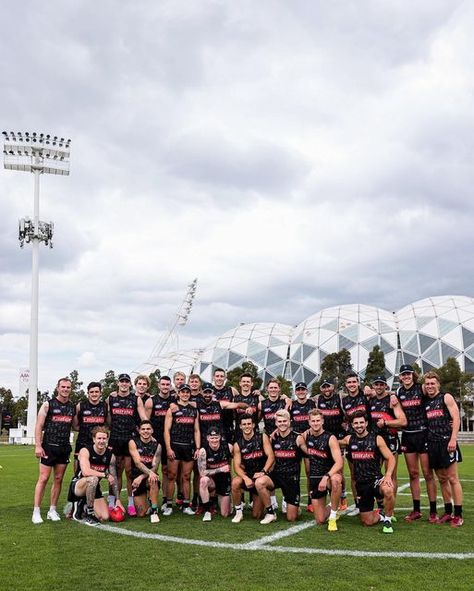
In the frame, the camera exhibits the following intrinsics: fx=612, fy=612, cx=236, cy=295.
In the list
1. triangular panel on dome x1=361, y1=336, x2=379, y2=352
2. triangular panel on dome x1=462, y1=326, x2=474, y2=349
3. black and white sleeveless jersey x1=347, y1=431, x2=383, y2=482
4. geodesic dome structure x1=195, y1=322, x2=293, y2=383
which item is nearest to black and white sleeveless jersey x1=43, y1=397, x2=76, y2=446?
black and white sleeveless jersey x1=347, y1=431, x2=383, y2=482

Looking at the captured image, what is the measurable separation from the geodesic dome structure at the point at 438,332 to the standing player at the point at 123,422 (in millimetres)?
55288

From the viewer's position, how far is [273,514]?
8.62 metres

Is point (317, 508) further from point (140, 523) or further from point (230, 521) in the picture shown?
point (140, 523)

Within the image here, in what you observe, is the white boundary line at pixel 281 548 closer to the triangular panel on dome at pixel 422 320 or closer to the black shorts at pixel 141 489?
the black shorts at pixel 141 489

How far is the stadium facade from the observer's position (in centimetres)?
6366

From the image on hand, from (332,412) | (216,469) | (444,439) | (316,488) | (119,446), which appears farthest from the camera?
(332,412)

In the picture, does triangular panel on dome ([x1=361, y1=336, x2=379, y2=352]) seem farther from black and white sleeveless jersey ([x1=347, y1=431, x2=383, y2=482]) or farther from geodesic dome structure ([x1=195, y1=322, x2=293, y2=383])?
black and white sleeveless jersey ([x1=347, y1=431, x2=383, y2=482])

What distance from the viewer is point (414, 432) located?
853 centimetres

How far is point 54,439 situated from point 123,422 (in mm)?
1041

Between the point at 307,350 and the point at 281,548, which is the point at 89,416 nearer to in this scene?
the point at 281,548

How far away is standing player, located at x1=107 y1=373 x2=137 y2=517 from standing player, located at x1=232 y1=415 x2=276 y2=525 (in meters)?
1.70

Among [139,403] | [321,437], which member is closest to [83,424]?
[139,403]

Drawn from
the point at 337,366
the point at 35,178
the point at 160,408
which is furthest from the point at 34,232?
the point at 160,408

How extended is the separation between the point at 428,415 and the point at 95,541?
4.64 m
